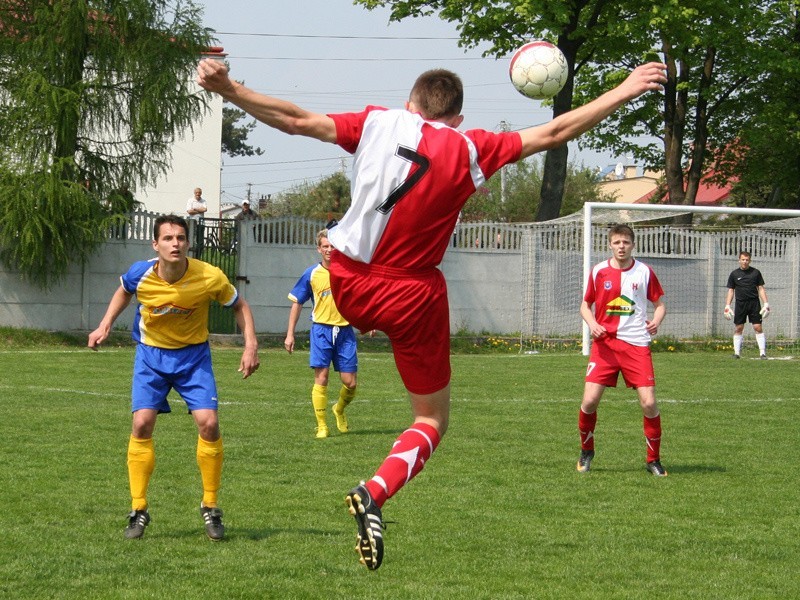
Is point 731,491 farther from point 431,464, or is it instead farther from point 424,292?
point 424,292

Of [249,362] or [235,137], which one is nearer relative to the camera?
[249,362]

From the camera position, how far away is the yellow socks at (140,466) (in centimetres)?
691

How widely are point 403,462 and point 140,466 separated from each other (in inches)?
99.5

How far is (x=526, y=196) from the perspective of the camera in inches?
2338

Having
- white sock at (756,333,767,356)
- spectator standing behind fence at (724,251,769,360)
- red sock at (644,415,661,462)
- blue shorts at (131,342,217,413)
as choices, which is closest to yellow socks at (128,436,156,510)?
blue shorts at (131,342,217,413)

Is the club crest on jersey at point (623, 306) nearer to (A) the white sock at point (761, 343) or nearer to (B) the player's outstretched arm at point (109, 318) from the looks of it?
(B) the player's outstretched arm at point (109, 318)

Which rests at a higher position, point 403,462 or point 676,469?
point 403,462

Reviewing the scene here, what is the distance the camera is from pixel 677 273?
86.8ft

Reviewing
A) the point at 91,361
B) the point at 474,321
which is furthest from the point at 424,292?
the point at 474,321

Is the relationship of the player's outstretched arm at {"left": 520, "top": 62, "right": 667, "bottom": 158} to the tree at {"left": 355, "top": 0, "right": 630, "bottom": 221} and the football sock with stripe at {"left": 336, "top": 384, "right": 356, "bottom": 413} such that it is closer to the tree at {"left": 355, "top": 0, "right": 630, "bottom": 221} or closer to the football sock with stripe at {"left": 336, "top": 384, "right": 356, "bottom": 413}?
the football sock with stripe at {"left": 336, "top": 384, "right": 356, "bottom": 413}

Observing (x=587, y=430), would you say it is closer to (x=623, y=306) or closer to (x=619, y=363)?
(x=619, y=363)

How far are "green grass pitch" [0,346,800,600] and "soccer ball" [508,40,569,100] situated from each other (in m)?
3.10

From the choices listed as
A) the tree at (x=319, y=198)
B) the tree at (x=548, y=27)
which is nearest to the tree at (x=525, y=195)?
the tree at (x=319, y=198)

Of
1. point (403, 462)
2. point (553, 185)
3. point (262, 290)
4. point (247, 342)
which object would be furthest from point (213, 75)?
point (553, 185)
